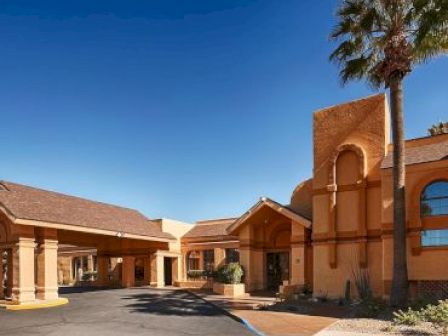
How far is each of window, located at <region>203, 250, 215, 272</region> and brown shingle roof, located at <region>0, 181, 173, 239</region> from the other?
414cm

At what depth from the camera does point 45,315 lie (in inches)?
709

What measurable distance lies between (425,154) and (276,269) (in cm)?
1358

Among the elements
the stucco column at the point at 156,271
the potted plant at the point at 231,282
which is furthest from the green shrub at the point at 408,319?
the stucco column at the point at 156,271

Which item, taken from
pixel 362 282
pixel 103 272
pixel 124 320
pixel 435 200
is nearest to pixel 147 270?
pixel 103 272

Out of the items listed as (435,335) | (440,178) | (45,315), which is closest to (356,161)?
(440,178)

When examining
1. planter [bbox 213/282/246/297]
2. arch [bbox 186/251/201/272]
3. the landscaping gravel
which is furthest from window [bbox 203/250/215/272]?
the landscaping gravel

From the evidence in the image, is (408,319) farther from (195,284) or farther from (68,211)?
(195,284)

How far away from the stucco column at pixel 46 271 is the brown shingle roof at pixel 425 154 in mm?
17519

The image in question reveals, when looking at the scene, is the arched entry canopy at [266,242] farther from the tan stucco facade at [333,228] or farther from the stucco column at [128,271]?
the stucco column at [128,271]

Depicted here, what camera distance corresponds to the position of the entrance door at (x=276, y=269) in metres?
29.5

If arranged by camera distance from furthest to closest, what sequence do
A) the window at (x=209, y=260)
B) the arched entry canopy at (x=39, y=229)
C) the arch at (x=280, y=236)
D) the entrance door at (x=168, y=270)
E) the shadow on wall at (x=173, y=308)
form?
1. the entrance door at (x=168, y=270)
2. the window at (x=209, y=260)
3. the arch at (x=280, y=236)
4. the arched entry canopy at (x=39, y=229)
5. the shadow on wall at (x=173, y=308)

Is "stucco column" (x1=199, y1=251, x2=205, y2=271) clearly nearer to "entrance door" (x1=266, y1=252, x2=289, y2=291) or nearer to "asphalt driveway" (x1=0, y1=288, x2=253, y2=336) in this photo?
"entrance door" (x1=266, y1=252, x2=289, y2=291)

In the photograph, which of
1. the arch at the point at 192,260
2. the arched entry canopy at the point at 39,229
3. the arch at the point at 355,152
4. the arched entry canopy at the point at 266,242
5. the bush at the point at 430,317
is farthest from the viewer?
the arch at the point at 192,260

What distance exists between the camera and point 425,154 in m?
20.1
